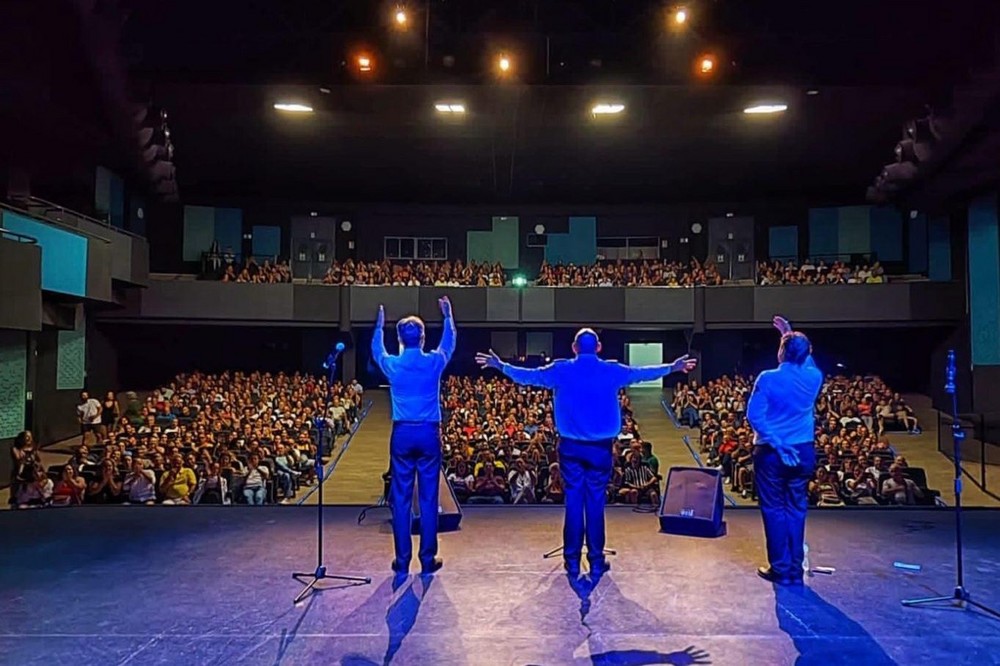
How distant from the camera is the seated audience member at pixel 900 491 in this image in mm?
9039

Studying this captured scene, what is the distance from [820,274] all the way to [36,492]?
57.4 feet

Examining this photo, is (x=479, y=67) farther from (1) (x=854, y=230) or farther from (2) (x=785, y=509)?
(1) (x=854, y=230)

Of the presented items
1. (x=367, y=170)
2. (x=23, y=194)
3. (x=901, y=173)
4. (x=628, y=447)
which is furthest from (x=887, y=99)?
(x=23, y=194)

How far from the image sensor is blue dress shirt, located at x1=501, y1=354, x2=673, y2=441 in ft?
15.3

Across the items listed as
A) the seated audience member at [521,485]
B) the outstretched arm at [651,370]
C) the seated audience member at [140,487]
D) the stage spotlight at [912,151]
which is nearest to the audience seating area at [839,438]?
the seated audience member at [521,485]

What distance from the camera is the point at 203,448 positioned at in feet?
35.3

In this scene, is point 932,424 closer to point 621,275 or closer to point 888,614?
point 621,275

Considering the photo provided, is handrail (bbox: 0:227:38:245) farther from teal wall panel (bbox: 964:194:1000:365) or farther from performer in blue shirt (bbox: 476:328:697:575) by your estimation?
teal wall panel (bbox: 964:194:1000:365)

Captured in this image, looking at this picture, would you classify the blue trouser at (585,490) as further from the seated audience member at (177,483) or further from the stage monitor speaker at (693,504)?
the seated audience member at (177,483)

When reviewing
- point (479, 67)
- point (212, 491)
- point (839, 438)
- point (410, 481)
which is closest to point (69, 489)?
point (212, 491)

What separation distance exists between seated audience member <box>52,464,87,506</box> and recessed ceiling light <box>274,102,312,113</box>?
24.6 ft

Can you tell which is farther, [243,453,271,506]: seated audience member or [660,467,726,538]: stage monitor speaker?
[243,453,271,506]: seated audience member

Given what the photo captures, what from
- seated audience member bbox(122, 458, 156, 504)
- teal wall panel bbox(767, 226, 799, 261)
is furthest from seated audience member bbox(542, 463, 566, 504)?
A: teal wall panel bbox(767, 226, 799, 261)

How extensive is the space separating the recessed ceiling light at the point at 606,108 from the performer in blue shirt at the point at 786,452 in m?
9.66
